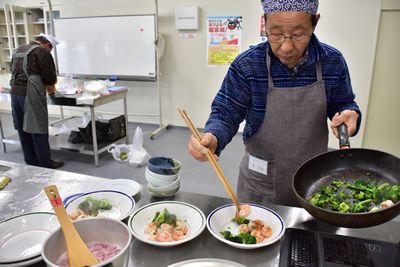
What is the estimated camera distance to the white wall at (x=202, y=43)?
12.7 ft

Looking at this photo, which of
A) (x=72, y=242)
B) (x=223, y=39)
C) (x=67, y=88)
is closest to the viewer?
(x=72, y=242)

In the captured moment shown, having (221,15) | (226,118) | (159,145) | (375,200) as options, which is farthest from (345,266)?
(221,15)

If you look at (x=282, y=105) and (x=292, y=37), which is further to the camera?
(x=282, y=105)

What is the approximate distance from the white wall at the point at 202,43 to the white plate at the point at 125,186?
359 cm

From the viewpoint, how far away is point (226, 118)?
1303 millimetres

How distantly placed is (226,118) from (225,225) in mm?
455

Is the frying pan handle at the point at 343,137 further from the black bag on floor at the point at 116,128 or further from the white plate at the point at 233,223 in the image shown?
the black bag on floor at the point at 116,128

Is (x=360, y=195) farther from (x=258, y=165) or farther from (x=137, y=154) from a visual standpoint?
(x=137, y=154)

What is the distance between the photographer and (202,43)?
4727 millimetres

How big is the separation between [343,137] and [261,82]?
0.38 metres

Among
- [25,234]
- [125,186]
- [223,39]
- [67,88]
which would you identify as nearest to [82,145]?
[67,88]

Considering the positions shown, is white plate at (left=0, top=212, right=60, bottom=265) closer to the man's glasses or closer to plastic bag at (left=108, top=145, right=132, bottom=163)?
the man's glasses

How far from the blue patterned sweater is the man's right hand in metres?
0.10

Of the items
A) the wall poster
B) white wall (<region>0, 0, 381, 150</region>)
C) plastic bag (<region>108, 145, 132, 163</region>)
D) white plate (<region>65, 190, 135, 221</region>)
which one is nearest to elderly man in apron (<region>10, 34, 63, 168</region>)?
plastic bag (<region>108, 145, 132, 163</region>)
